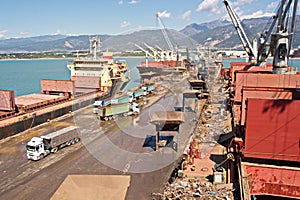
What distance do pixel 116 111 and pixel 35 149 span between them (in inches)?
300

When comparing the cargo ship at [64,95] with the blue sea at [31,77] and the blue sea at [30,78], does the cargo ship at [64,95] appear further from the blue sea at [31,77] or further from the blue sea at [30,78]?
the blue sea at [30,78]

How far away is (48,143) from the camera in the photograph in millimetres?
11633

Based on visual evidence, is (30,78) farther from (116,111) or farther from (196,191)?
(196,191)

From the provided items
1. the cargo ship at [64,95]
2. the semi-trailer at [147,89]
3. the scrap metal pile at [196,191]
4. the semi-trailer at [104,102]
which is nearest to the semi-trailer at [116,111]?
the semi-trailer at [104,102]

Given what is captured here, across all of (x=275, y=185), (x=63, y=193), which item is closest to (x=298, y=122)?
(x=275, y=185)

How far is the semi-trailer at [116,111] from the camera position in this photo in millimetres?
17422

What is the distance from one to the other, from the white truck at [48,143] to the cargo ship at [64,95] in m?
3.53

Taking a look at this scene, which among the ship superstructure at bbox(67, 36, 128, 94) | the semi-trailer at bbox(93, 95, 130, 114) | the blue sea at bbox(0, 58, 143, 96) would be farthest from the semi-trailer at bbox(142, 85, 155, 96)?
the semi-trailer at bbox(93, 95, 130, 114)

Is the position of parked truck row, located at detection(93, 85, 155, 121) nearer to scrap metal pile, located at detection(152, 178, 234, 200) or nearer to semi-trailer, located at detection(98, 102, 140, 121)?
semi-trailer, located at detection(98, 102, 140, 121)

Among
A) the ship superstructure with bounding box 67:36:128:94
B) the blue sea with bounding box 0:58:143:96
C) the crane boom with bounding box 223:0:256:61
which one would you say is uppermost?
the crane boom with bounding box 223:0:256:61

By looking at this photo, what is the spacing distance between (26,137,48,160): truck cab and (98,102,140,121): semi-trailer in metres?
6.21

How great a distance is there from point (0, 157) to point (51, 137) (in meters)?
2.35

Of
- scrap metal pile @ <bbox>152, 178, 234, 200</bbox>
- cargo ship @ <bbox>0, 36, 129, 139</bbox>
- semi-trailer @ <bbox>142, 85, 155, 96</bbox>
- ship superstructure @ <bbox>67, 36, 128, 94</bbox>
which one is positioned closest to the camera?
scrap metal pile @ <bbox>152, 178, 234, 200</bbox>

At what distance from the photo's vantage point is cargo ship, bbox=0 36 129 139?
1507 cm
